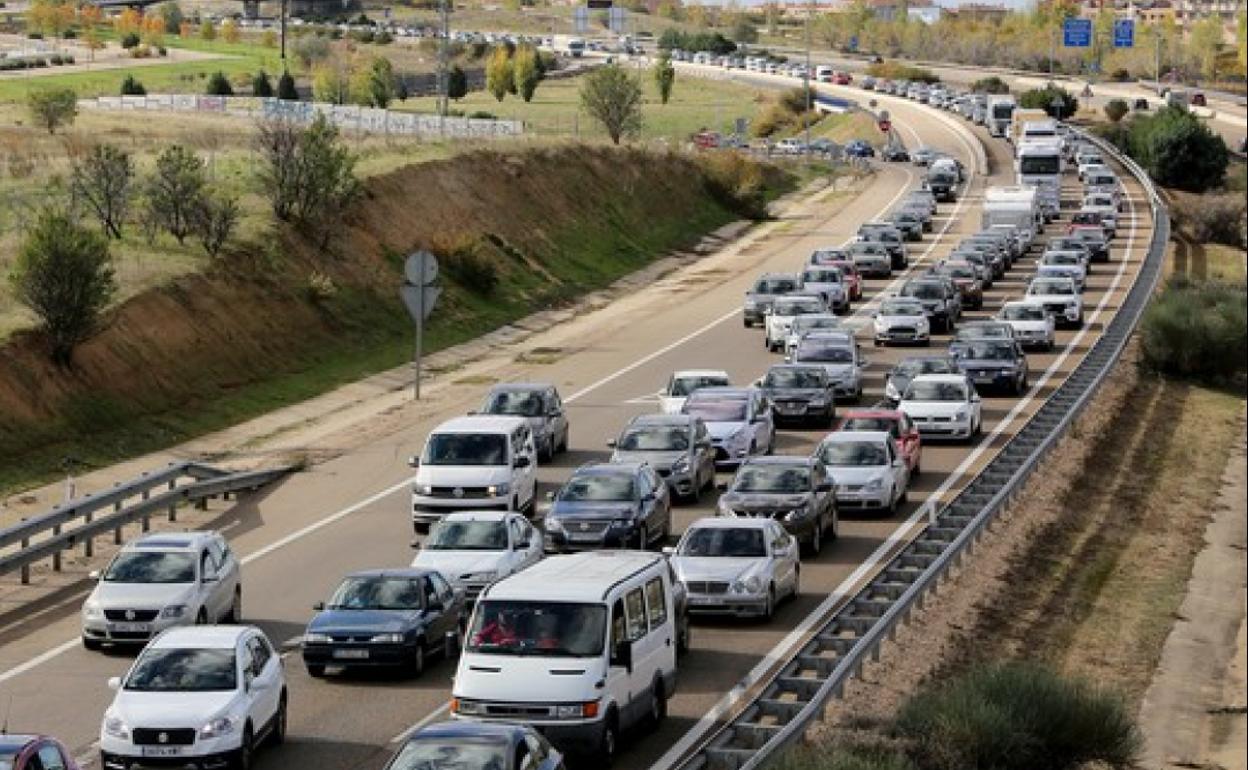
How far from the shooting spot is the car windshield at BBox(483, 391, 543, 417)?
4403 centimetres

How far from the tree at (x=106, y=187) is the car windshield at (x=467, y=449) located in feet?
80.8

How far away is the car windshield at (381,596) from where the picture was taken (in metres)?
27.9

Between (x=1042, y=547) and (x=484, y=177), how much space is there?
148 feet

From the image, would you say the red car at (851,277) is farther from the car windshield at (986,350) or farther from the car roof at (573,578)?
the car roof at (573,578)

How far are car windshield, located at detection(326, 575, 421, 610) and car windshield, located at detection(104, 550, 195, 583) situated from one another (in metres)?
2.49

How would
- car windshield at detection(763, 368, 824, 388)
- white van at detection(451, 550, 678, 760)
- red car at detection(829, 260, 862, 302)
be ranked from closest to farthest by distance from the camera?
white van at detection(451, 550, 678, 760) → car windshield at detection(763, 368, 824, 388) → red car at detection(829, 260, 862, 302)

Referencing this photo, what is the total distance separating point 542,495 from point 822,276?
1155 inches

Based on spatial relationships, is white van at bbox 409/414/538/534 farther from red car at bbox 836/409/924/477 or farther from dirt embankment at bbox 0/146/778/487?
dirt embankment at bbox 0/146/778/487

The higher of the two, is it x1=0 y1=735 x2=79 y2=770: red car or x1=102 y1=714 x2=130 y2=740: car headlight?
x1=0 y1=735 x2=79 y2=770: red car

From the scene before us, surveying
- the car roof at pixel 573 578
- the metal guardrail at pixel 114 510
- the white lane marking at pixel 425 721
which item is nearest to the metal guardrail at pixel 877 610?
the car roof at pixel 573 578

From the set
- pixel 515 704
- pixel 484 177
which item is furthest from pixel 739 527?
pixel 484 177

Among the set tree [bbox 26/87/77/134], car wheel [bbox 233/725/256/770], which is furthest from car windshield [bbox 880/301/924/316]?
tree [bbox 26/87/77/134]

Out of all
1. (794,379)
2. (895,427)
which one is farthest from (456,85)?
(895,427)

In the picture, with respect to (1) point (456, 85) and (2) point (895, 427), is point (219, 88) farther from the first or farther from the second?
(2) point (895, 427)
